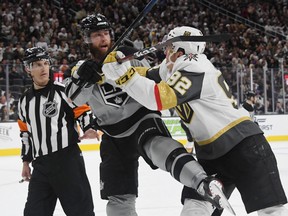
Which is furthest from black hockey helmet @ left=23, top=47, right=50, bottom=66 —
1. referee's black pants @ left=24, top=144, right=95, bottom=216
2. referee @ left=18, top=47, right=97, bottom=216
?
referee's black pants @ left=24, top=144, right=95, bottom=216

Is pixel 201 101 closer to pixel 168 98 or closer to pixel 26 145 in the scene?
pixel 168 98

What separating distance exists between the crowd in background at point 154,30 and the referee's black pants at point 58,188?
5.23m

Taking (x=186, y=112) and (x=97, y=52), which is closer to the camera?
(x=186, y=112)

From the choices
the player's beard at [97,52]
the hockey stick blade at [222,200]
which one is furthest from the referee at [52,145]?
the hockey stick blade at [222,200]

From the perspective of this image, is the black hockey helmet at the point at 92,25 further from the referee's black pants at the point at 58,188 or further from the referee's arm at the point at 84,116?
the referee's black pants at the point at 58,188

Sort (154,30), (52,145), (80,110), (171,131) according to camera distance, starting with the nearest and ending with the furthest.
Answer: (52,145), (80,110), (171,131), (154,30)

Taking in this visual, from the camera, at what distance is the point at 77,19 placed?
40.2ft

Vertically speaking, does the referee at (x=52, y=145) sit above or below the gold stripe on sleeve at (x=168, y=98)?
below

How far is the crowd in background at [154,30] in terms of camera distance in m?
9.41

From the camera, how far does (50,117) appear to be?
2719mm

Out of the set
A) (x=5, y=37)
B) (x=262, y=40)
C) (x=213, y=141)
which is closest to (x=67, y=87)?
(x=213, y=141)

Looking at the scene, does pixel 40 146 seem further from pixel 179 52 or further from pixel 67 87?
pixel 179 52

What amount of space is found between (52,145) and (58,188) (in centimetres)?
22

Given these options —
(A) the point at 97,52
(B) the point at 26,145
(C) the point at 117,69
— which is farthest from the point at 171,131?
(C) the point at 117,69
